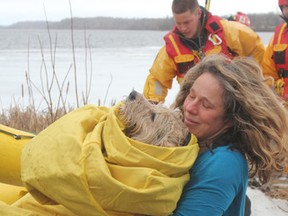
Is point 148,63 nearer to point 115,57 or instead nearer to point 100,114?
point 115,57

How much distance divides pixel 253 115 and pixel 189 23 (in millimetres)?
2490

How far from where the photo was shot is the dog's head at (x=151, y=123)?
185cm

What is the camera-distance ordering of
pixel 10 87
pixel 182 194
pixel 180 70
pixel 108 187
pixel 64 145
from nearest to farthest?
1. pixel 108 187
2. pixel 64 145
3. pixel 182 194
4. pixel 180 70
5. pixel 10 87

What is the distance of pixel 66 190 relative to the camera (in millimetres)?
1626

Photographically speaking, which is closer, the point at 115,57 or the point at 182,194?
the point at 182,194

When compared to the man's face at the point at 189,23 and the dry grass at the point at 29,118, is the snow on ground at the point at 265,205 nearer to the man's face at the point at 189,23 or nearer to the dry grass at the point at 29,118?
the man's face at the point at 189,23

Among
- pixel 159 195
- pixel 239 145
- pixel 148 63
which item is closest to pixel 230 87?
pixel 239 145

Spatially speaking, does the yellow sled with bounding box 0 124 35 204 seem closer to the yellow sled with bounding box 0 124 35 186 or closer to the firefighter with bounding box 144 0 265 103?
the yellow sled with bounding box 0 124 35 186

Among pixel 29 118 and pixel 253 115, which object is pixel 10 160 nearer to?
pixel 253 115

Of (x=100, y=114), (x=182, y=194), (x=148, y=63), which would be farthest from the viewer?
(x=148, y=63)

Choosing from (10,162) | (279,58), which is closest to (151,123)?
(10,162)

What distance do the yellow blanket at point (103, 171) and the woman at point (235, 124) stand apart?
17cm

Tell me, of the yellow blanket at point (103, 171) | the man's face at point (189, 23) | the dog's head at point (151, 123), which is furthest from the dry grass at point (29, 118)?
the yellow blanket at point (103, 171)

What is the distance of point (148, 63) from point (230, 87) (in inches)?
448
